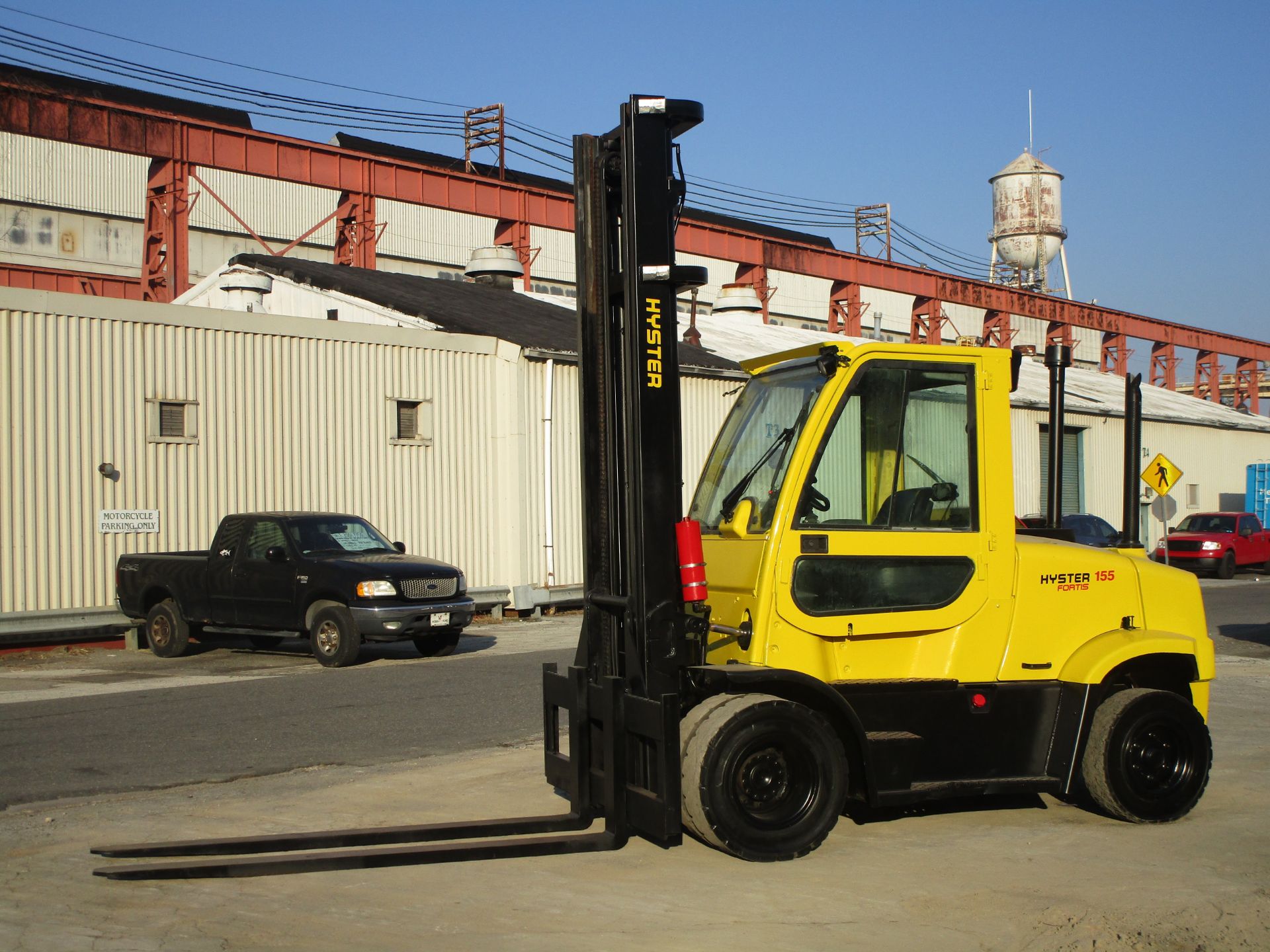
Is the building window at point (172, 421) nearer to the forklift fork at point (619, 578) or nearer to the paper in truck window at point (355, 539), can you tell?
the paper in truck window at point (355, 539)

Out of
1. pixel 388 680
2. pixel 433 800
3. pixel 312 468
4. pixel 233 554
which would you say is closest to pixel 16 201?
pixel 312 468

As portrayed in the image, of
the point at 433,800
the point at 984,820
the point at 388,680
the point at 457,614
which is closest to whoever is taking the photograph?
the point at 984,820

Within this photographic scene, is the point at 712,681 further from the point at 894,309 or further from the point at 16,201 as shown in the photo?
the point at 894,309

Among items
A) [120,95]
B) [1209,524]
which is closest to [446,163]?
[120,95]

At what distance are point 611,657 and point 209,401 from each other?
14569mm

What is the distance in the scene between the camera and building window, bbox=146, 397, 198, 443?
19.0 meters

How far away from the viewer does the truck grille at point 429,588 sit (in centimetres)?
1577

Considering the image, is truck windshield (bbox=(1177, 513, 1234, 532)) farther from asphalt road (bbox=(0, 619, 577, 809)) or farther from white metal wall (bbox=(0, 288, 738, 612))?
asphalt road (bbox=(0, 619, 577, 809))

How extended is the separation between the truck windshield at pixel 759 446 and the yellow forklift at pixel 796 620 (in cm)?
2

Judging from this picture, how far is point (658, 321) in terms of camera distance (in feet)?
20.7

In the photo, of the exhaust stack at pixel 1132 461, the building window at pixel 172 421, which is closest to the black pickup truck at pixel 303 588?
the building window at pixel 172 421

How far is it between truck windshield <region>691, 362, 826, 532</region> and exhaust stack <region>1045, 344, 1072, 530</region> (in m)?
1.68

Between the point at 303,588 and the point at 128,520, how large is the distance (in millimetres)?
4294

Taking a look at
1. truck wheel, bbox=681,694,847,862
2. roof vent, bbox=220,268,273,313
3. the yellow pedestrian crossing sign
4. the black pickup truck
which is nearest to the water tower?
the yellow pedestrian crossing sign
